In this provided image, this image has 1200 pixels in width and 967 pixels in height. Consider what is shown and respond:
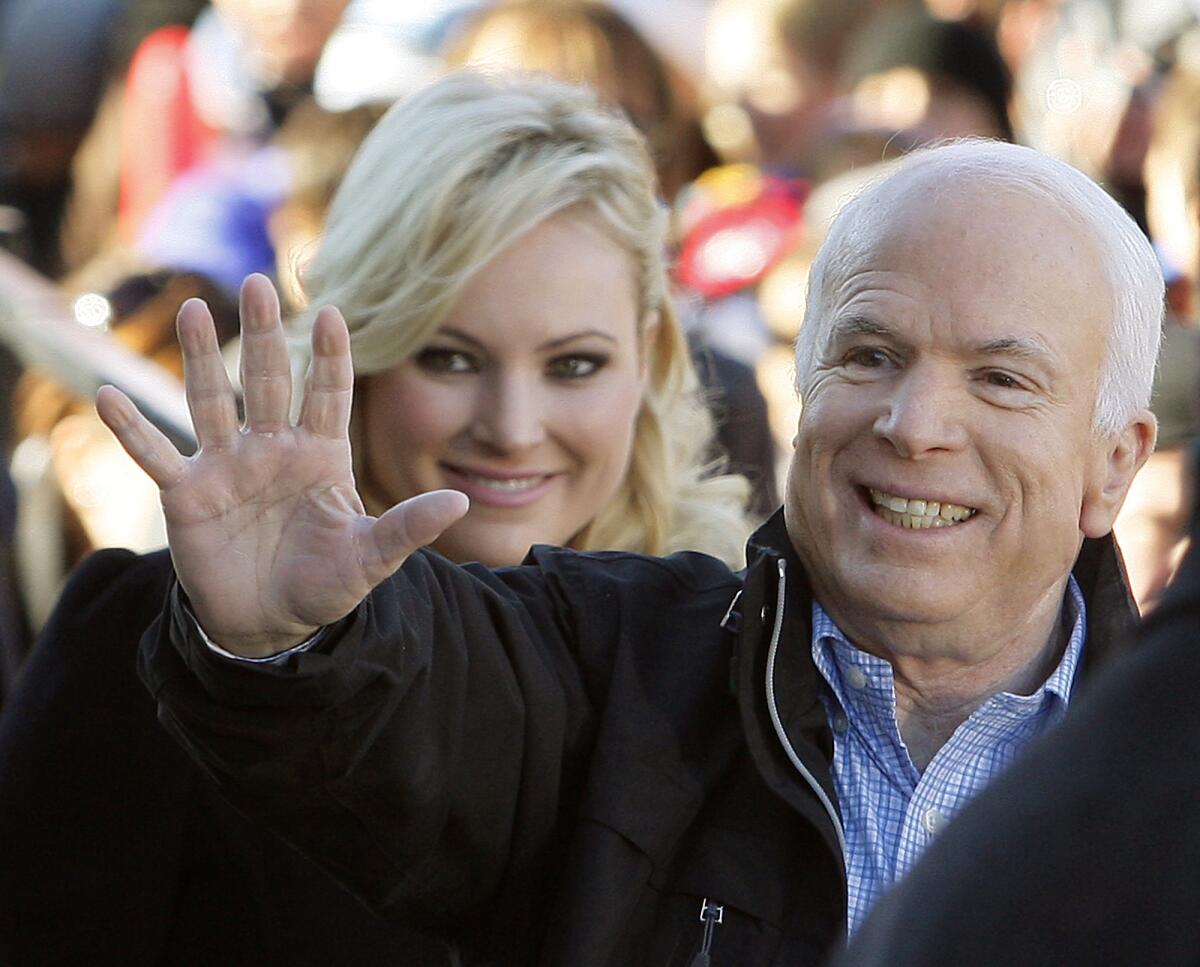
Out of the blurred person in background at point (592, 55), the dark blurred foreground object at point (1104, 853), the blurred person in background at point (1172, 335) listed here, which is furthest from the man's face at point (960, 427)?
the blurred person in background at point (592, 55)

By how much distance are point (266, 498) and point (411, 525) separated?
17 centimetres

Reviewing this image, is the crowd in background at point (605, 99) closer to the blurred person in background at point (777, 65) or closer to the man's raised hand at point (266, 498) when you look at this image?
the blurred person in background at point (777, 65)

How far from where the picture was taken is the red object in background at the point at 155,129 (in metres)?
5.81

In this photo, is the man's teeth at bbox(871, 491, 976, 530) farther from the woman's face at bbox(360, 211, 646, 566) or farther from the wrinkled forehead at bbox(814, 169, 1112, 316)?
the woman's face at bbox(360, 211, 646, 566)

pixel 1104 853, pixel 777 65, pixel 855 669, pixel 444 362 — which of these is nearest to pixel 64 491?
pixel 444 362

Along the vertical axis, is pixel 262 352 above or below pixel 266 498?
above

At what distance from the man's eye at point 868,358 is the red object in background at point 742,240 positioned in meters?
3.28

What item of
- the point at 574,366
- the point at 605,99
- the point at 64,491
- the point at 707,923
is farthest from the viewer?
the point at 605,99

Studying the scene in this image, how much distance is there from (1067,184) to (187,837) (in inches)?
54.7

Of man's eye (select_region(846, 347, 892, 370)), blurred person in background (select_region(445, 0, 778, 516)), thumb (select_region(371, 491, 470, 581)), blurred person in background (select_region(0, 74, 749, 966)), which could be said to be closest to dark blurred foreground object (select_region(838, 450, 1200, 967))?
thumb (select_region(371, 491, 470, 581))

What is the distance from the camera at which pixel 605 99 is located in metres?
4.87

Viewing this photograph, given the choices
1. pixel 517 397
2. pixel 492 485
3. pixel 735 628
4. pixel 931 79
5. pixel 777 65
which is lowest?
pixel 735 628

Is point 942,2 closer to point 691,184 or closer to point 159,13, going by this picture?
point 691,184

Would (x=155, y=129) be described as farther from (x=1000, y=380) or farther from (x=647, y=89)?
(x=1000, y=380)
